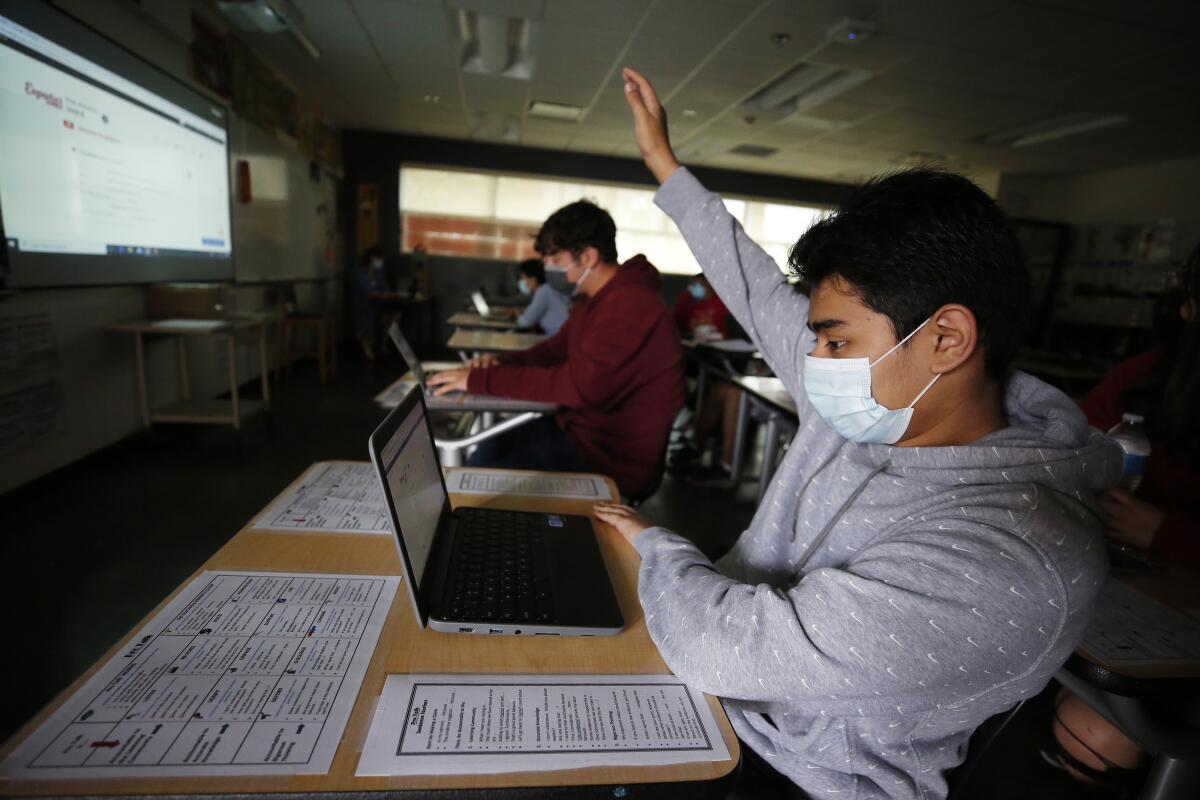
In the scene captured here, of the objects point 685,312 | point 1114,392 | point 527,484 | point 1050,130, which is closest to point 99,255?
point 527,484

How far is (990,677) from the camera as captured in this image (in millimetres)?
532

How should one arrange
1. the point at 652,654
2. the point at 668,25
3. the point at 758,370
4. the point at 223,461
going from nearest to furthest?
the point at 652,654 < the point at 223,461 < the point at 668,25 < the point at 758,370

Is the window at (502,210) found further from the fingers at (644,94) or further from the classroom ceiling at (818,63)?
the fingers at (644,94)

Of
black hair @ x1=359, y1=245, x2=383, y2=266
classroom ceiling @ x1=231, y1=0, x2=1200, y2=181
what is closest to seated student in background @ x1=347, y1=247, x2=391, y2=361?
black hair @ x1=359, y1=245, x2=383, y2=266

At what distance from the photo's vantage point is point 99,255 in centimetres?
265

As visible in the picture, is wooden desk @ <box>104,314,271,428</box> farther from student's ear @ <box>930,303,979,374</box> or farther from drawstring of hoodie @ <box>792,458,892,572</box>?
student's ear @ <box>930,303,979,374</box>

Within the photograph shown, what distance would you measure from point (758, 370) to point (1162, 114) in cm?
380

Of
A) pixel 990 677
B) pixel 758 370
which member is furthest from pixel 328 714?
pixel 758 370

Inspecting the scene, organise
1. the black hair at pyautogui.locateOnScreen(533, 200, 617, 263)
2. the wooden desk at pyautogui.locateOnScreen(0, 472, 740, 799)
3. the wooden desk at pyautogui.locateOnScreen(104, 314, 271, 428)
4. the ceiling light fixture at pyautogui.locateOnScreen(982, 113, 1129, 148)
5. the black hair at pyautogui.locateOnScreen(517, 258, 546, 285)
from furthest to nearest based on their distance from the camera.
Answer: the black hair at pyautogui.locateOnScreen(517, 258, 546, 285), the ceiling light fixture at pyautogui.locateOnScreen(982, 113, 1129, 148), the wooden desk at pyautogui.locateOnScreen(104, 314, 271, 428), the black hair at pyautogui.locateOnScreen(533, 200, 617, 263), the wooden desk at pyautogui.locateOnScreen(0, 472, 740, 799)

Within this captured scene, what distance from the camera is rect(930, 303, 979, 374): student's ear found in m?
0.63

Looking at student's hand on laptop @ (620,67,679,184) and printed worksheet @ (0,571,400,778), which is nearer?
printed worksheet @ (0,571,400,778)

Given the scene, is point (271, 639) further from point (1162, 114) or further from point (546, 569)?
point (1162, 114)

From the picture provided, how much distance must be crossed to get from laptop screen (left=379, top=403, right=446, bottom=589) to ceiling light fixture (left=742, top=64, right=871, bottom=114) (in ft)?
14.7

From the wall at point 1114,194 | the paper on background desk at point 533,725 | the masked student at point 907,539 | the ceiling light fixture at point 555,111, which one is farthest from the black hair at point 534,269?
the paper on background desk at point 533,725
